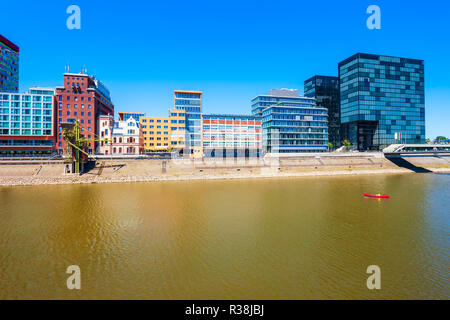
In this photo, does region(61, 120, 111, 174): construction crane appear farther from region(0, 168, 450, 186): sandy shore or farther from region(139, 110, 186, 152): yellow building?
region(139, 110, 186, 152): yellow building

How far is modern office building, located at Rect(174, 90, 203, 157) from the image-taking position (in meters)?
116

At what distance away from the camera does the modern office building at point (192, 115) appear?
116m

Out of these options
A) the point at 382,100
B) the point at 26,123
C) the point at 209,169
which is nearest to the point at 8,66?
the point at 26,123

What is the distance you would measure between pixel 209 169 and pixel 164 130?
41.2 metres

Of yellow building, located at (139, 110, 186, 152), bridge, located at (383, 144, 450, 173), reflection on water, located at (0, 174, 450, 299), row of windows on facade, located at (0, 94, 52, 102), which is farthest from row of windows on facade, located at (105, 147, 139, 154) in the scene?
bridge, located at (383, 144, 450, 173)

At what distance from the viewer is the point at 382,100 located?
14462 cm

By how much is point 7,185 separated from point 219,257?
2973 inches

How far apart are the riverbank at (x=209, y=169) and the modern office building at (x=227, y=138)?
26.5 m

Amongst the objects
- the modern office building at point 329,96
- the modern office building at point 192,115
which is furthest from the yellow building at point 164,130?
the modern office building at point 329,96

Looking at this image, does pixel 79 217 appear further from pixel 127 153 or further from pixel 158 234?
pixel 127 153

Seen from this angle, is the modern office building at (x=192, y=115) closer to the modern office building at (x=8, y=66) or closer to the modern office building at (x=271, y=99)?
the modern office building at (x=271, y=99)

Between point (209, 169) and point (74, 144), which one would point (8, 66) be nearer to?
point (74, 144)
